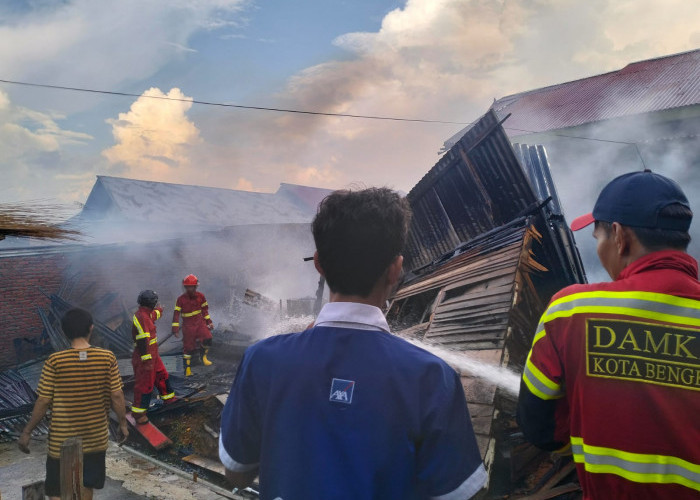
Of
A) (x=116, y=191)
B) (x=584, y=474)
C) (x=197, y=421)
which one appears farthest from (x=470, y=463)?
(x=116, y=191)

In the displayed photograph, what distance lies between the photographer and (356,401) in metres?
1.15

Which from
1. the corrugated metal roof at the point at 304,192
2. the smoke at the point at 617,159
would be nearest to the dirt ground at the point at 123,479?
the smoke at the point at 617,159

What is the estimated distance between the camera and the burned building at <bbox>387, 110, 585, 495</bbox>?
13.9 feet

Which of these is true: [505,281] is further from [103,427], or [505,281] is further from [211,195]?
[211,195]

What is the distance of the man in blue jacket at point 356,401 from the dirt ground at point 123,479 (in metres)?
3.87

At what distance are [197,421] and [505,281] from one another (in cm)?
476

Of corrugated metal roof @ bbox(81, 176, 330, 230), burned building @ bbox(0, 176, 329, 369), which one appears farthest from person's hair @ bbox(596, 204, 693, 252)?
corrugated metal roof @ bbox(81, 176, 330, 230)

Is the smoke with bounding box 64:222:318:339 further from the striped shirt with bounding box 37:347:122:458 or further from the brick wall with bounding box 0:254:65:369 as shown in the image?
the striped shirt with bounding box 37:347:122:458

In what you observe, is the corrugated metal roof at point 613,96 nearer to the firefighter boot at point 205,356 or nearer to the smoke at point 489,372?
the firefighter boot at point 205,356

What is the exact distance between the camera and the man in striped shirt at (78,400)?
3.46 metres

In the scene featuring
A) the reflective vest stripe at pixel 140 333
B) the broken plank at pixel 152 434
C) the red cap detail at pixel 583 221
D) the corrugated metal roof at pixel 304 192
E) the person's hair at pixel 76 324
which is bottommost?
the broken plank at pixel 152 434

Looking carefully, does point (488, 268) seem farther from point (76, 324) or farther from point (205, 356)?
point (205, 356)

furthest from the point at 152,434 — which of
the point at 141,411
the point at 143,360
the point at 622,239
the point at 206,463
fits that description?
the point at 622,239

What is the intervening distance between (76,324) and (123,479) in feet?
7.11
